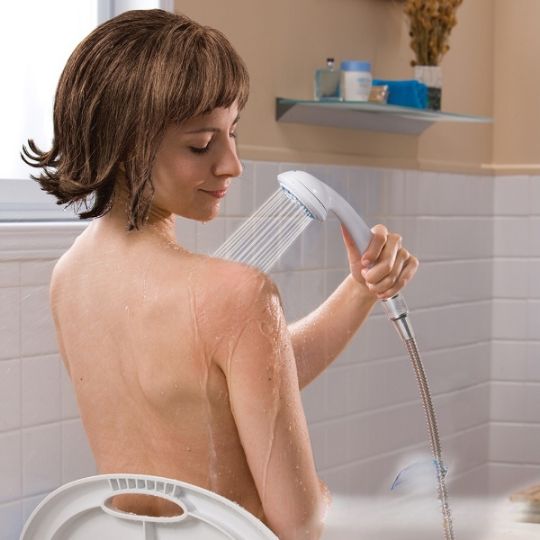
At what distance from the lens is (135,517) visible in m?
1.00

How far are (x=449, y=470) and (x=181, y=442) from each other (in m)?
0.34

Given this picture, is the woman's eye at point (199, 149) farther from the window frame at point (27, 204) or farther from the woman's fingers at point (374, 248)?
the window frame at point (27, 204)

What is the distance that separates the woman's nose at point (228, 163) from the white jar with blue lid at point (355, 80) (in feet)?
1.35

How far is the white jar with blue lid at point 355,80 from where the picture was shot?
132 centimetres

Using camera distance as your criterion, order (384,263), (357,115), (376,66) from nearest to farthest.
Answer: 1. (384,263)
2. (357,115)
3. (376,66)

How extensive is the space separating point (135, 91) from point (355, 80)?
20.7 inches

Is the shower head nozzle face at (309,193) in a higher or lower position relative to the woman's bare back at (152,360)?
higher

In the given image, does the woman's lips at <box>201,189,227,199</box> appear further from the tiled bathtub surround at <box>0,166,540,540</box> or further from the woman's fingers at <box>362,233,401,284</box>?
the woman's fingers at <box>362,233,401,284</box>

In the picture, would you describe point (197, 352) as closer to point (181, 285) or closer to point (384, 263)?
point (181, 285)

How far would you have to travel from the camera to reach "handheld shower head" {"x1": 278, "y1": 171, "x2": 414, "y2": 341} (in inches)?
36.0

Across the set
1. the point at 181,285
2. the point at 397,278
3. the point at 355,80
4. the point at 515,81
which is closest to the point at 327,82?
the point at 355,80

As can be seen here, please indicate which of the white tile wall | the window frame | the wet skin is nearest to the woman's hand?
the wet skin

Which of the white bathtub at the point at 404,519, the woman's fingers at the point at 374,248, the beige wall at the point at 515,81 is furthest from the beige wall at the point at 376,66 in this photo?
the white bathtub at the point at 404,519

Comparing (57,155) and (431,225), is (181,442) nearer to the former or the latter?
(57,155)
